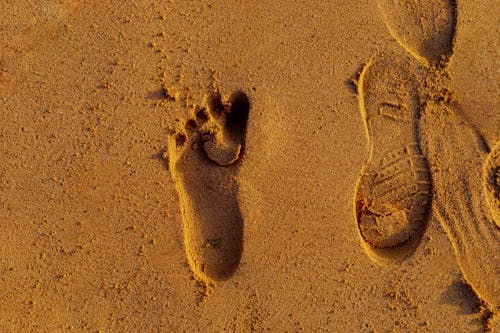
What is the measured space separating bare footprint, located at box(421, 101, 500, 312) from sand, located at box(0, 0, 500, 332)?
Answer: 1 cm

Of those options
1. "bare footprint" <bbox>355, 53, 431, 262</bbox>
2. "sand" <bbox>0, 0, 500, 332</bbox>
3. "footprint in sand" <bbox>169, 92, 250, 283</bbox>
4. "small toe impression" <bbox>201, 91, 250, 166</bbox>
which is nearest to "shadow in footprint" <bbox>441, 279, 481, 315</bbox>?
"sand" <bbox>0, 0, 500, 332</bbox>

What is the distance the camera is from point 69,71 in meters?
2.67

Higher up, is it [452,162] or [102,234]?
[452,162]

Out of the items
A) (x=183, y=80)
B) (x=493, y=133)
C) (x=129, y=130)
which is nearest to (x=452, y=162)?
(x=493, y=133)

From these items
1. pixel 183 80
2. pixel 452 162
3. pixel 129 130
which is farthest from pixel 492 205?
pixel 129 130

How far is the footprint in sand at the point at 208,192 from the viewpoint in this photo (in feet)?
8.80

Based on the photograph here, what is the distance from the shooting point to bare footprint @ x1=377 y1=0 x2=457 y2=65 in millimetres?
2768

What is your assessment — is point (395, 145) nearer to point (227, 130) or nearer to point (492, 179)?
point (492, 179)

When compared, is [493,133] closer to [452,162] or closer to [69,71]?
[452,162]

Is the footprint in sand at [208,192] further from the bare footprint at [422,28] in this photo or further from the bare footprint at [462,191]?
the bare footprint at [462,191]

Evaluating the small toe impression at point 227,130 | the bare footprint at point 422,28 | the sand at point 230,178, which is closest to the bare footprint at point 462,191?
the sand at point 230,178

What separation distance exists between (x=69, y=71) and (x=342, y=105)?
1705 mm

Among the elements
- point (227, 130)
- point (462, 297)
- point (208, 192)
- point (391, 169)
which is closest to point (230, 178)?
point (208, 192)

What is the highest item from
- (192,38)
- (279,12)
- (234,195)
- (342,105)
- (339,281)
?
(279,12)
